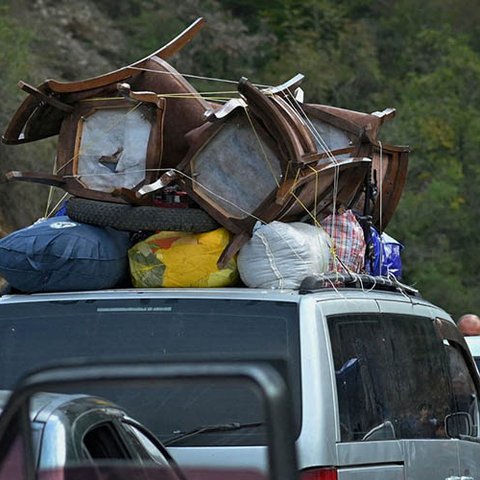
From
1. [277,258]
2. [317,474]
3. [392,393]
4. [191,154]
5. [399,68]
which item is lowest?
[317,474]

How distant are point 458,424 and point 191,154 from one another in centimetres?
200

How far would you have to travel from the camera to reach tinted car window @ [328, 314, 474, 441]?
18.7 feet

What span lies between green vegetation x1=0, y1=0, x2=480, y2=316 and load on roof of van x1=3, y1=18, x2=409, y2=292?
1806 cm

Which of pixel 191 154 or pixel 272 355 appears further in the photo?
pixel 191 154

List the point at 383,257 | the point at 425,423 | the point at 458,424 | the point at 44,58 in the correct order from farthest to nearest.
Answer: the point at 44,58 < the point at 383,257 < the point at 458,424 < the point at 425,423

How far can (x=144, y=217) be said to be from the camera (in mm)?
6383

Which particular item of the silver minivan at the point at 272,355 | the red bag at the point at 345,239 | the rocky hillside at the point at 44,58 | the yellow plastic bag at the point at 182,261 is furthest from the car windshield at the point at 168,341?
the rocky hillside at the point at 44,58

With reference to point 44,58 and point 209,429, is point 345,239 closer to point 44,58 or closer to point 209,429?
point 209,429

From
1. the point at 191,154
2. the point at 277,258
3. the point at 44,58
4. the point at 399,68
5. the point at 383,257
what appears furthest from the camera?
the point at 399,68

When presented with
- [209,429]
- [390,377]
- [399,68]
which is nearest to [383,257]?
[390,377]

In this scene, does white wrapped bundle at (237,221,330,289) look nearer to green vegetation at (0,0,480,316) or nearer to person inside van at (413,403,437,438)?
person inside van at (413,403,437,438)

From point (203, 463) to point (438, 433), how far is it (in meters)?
1.83

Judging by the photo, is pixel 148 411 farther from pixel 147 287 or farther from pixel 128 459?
pixel 128 459

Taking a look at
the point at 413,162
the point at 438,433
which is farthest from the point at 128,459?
the point at 413,162
